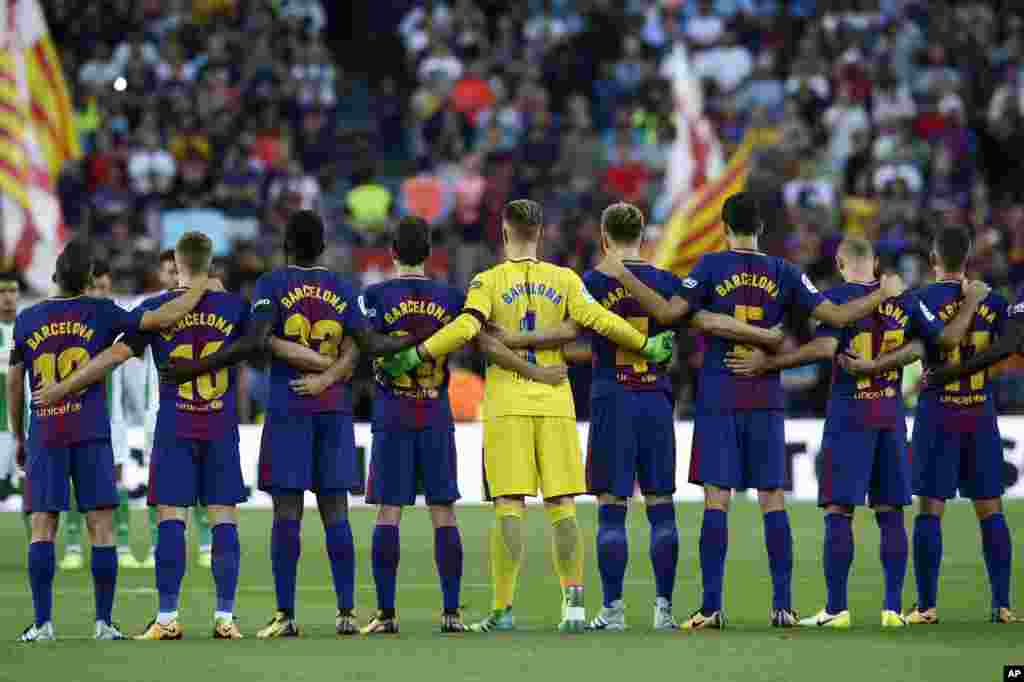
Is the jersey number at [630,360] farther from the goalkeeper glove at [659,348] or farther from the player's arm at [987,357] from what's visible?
the player's arm at [987,357]

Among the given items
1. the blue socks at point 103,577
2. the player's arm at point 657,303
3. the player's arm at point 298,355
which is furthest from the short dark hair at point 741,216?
the blue socks at point 103,577

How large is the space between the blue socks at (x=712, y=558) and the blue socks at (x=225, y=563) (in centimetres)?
272

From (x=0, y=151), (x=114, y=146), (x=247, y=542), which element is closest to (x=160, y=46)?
(x=114, y=146)

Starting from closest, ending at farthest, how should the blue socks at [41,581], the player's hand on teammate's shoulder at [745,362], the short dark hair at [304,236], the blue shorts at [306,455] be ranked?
the blue socks at [41,581] < the blue shorts at [306,455] < the short dark hair at [304,236] < the player's hand on teammate's shoulder at [745,362]

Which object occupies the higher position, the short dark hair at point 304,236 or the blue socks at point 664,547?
the short dark hair at point 304,236

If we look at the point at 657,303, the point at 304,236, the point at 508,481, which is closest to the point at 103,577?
the point at 304,236

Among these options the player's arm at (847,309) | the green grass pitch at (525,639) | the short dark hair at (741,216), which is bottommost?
the green grass pitch at (525,639)

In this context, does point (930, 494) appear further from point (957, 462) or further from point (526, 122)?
point (526, 122)

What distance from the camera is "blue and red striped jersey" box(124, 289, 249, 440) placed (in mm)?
12047

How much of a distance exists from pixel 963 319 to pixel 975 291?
0.78ft

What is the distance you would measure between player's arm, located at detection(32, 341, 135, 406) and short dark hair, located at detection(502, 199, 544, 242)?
236 centimetres

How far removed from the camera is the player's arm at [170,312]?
473 inches

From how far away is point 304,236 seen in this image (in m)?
12.2

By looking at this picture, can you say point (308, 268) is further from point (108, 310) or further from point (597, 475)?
point (597, 475)
